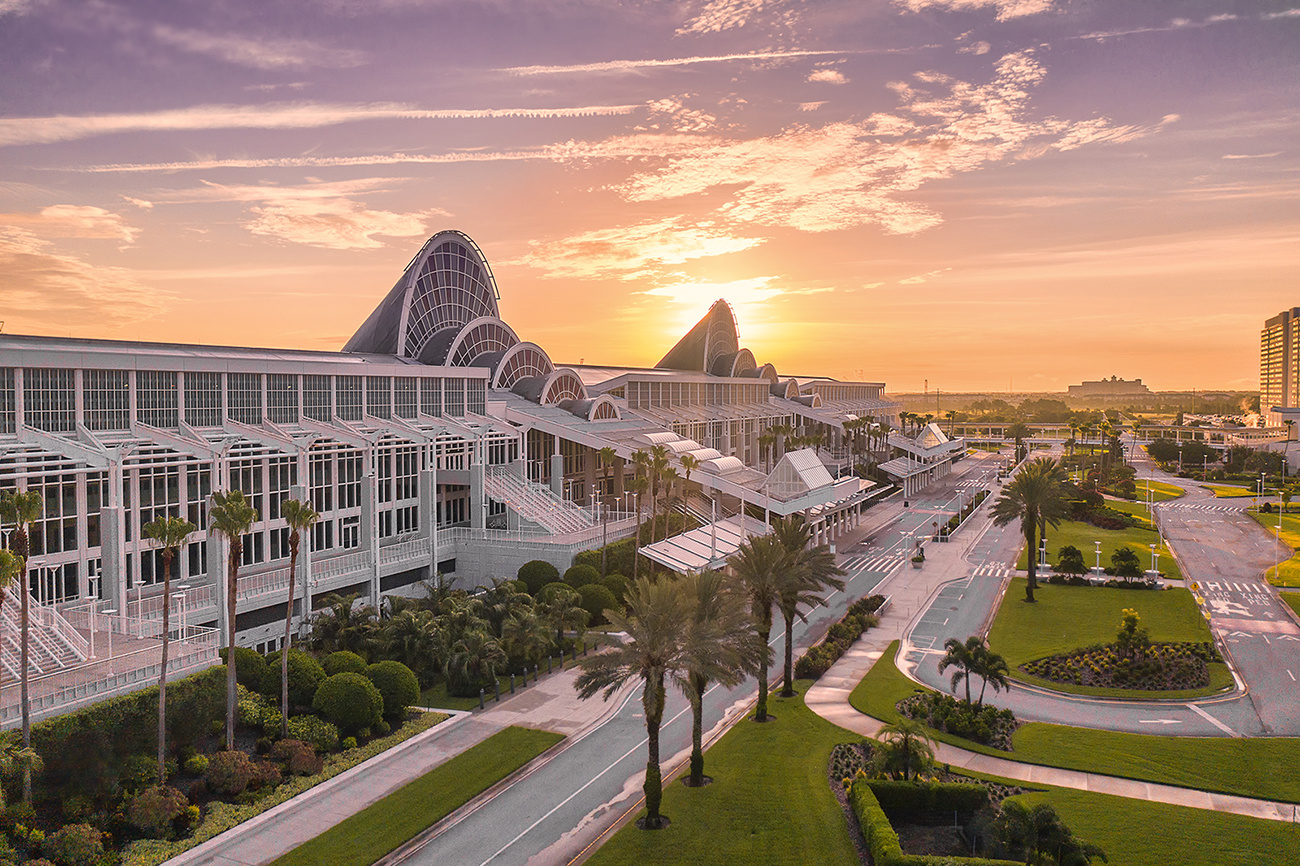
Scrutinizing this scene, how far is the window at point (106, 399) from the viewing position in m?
40.8

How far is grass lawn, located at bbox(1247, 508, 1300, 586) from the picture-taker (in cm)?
6438

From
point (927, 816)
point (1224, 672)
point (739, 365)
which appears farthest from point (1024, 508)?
point (739, 365)

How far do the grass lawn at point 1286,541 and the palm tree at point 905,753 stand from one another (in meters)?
50.9

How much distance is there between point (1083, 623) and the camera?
173 feet

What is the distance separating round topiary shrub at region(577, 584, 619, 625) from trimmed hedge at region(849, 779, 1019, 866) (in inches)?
911

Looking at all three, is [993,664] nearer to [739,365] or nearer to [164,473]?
[164,473]

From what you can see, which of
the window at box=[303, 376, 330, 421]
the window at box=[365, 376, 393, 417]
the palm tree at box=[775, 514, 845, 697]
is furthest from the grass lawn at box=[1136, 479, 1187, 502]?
the window at box=[303, 376, 330, 421]

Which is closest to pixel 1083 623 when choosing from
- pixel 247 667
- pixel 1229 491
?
pixel 247 667

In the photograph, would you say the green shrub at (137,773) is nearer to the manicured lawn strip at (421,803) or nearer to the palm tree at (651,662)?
the manicured lawn strip at (421,803)

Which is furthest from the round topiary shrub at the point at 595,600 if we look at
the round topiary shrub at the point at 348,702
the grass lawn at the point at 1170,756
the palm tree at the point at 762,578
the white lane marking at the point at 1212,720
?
the white lane marking at the point at 1212,720

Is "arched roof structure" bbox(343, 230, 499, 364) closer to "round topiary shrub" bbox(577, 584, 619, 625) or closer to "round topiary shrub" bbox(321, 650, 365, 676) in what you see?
"round topiary shrub" bbox(577, 584, 619, 625)

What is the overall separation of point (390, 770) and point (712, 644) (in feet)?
43.4

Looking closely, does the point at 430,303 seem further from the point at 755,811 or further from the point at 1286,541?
the point at 1286,541

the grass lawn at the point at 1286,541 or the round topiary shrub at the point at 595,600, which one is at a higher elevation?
the round topiary shrub at the point at 595,600
